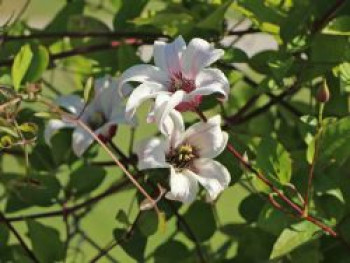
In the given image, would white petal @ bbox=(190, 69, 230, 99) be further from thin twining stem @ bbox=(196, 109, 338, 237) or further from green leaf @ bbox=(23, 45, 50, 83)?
green leaf @ bbox=(23, 45, 50, 83)

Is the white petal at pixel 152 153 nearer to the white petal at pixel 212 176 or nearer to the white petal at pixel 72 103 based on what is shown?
the white petal at pixel 212 176

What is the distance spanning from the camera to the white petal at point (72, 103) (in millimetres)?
1338

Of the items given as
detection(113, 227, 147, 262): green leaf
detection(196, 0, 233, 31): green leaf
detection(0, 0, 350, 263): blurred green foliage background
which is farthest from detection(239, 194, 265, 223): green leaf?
detection(196, 0, 233, 31): green leaf

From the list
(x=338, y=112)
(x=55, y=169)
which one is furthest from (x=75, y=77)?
(x=338, y=112)

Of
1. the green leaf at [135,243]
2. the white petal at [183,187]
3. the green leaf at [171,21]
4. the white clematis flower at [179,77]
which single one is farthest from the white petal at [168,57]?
the green leaf at [135,243]

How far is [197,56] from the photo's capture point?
1071 millimetres

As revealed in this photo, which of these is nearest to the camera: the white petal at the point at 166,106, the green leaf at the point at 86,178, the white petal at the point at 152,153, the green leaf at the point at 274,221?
the white petal at the point at 166,106

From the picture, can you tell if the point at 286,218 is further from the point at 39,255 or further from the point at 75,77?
the point at 75,77

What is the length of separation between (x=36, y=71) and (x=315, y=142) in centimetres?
41

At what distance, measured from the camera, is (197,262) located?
59.9 inches

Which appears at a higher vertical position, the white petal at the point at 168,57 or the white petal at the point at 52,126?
the white petal at the point at 168,57

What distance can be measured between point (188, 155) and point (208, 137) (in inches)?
1.9

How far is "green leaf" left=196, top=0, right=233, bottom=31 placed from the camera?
4.11 ft

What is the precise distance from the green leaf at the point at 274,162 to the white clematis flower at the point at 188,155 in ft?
0.26
